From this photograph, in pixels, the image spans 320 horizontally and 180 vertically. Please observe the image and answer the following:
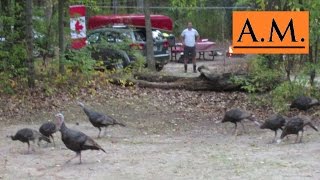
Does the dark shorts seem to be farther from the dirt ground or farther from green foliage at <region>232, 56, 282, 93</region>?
green foliage at <region>232, 56, 282, 93</region>

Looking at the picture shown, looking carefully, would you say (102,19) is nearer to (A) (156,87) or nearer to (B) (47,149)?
(A) (156,87)

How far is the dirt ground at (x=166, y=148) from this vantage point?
9953 mm

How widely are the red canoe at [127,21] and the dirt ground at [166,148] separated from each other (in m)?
15.0

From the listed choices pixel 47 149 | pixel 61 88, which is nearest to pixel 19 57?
pixel 61 88

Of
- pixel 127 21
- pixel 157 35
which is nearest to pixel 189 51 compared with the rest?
pixel 157 35

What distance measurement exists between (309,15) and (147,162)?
675cm

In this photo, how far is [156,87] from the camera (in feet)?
66.1

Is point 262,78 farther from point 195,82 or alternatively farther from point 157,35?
point 157,35

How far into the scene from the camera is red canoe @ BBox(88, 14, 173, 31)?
110 ft

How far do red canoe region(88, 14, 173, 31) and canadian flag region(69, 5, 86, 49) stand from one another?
11991mm

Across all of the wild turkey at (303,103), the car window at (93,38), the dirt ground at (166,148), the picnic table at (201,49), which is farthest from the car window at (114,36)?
the wild turkey at (303,103)

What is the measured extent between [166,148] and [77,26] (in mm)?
8983

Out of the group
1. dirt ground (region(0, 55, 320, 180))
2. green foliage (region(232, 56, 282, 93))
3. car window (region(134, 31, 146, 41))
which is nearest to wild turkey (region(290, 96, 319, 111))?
dirt ground (region(0, 55, 320, 180))

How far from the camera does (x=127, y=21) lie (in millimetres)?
32719
